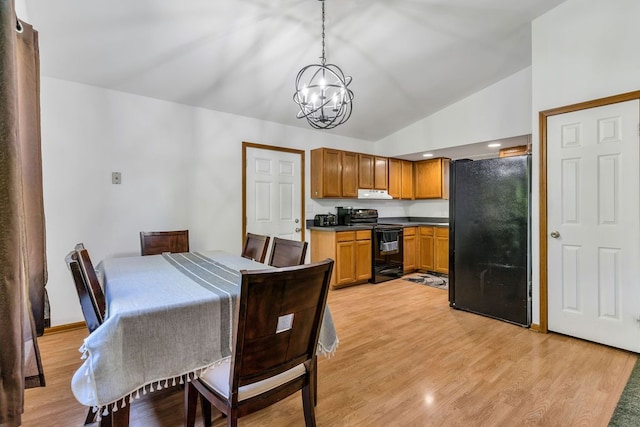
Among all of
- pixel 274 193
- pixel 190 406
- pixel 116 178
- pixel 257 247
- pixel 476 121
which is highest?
pixel 476 121

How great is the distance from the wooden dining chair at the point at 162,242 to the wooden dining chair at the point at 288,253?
1.28 meters

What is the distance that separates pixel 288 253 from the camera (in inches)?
86.0

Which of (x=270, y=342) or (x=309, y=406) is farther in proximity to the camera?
(x=309, y=406)

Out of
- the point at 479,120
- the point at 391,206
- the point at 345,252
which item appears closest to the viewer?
the point at 479,120

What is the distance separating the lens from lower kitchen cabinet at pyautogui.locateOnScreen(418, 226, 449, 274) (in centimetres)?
519

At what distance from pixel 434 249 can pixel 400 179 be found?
1.36m

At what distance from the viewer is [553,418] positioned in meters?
1.72

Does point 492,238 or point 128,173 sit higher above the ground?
point 128,173

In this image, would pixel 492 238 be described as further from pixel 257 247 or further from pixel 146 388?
pixel 146 388

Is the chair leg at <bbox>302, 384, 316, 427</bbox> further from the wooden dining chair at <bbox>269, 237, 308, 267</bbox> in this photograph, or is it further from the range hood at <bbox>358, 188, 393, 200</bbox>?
the range hood at <bbox>358, 188, 393, 200</bbox>

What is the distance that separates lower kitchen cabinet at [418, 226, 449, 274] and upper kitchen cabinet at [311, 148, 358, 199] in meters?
1.57

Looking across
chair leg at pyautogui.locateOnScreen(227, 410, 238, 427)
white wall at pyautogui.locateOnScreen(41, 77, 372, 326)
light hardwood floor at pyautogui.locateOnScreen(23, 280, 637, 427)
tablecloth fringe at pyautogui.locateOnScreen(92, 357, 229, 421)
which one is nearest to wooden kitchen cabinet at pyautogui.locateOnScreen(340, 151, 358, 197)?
white wall at pyautogui.locateOnScreen(41, 77, 372, 326)

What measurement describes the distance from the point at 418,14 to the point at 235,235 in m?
3.05

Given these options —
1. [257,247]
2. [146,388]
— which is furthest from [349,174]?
[146,388]
